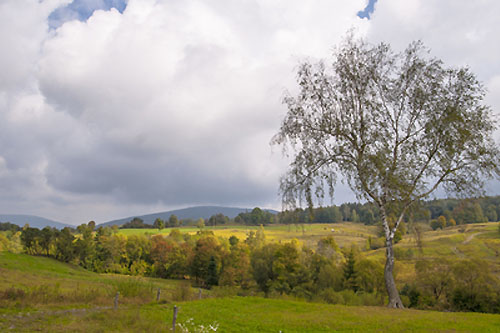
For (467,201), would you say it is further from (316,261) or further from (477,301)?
(316,261)

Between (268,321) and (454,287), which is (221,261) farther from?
(268,321)

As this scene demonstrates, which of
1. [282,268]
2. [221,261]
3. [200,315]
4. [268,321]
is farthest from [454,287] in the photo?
[221,261]

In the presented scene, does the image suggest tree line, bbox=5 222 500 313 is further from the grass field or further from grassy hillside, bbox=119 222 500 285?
the grass field

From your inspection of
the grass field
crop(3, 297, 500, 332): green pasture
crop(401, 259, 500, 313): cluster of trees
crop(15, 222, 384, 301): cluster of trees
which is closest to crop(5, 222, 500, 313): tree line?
crop(401, 259, 500, 313): cluster of trees

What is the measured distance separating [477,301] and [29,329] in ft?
103

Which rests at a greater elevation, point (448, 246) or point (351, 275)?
point (448, 246)

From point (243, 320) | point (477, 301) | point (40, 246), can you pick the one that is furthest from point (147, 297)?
point (40, 246)

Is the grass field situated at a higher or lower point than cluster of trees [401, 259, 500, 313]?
higher

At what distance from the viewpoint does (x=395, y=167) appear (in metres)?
16.1

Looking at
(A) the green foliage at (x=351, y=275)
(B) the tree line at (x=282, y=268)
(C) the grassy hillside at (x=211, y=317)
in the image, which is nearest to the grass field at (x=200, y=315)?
(C) the grassy hillside at (x=211, y=317)

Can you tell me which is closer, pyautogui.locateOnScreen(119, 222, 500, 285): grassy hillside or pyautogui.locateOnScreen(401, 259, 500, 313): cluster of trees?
pyautogui.locateOnScreen(401, 259, 500, 313): cluster of trees

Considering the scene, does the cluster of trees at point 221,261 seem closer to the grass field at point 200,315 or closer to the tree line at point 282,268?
the tree line at point 282,268

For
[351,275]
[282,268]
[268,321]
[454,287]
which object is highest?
[268,321]

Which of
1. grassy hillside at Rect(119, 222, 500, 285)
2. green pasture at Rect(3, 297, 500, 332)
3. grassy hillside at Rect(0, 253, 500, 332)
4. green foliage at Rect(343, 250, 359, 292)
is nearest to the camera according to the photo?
green pasture at Rect(3, 297, 500, 332)
